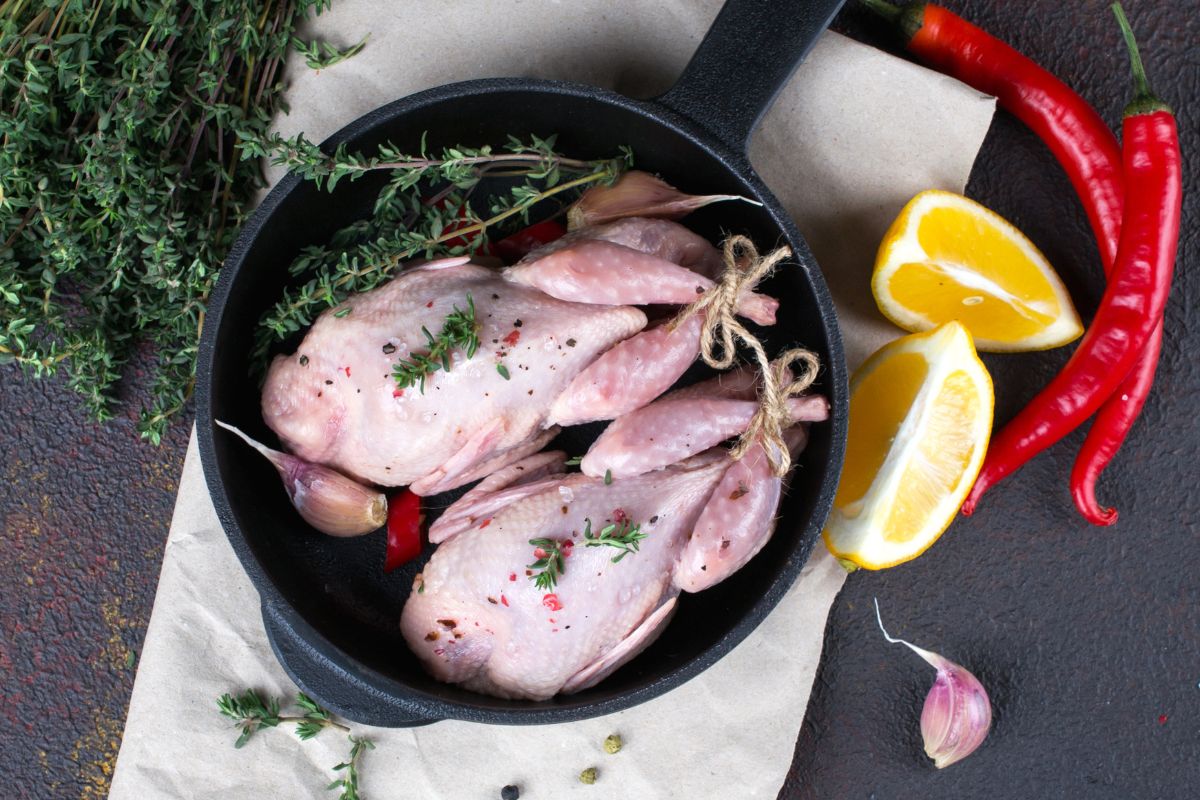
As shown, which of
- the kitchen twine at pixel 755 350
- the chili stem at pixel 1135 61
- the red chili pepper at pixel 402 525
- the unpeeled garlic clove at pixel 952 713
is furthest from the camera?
the unpeeled garlic clove at pixel 952 713

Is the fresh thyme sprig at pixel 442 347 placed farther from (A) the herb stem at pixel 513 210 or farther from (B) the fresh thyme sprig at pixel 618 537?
(B) the fresh thyme sprig at pixel 618 537

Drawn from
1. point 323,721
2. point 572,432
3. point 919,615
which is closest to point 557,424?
point 572,432

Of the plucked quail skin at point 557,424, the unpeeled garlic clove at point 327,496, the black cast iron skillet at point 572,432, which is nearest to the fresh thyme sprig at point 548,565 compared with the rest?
the plucked quail skin at point 557,424

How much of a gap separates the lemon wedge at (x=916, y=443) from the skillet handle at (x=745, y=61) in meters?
0.52

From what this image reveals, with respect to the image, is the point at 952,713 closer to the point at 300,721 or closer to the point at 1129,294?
the point at 1129,294

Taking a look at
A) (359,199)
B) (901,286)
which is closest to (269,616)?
(359,199)

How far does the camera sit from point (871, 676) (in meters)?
1.99

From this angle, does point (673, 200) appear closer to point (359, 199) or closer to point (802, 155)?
point (802, 155)

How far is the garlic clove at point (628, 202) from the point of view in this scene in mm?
1653

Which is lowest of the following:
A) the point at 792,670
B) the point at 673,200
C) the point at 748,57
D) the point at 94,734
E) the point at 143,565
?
the point at 94,734

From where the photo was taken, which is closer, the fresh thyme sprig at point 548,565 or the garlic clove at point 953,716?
the fresh thyme sprig at point 548,565

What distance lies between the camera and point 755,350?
4.86 feet

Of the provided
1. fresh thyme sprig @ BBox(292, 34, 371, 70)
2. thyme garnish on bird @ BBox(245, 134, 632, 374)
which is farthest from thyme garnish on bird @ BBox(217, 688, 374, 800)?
fresh thyme sprig @ BBox(292, 34, 371, 70)

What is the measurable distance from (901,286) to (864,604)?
2.27ft
